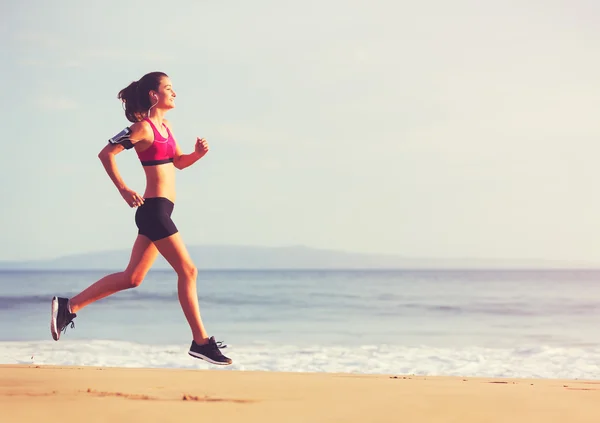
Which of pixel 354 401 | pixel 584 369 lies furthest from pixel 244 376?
pixel 584 369

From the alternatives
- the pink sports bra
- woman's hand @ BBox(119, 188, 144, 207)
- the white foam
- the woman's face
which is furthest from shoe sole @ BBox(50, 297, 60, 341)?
the white foam

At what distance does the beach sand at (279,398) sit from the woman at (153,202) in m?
0.45

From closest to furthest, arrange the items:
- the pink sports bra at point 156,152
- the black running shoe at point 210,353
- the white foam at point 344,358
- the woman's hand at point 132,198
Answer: the woman's hand at point 132,198
the black running shoe at point 210,353
the pink sports bra at point 156,152
the white foam at point 344,358

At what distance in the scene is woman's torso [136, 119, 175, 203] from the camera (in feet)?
12.1

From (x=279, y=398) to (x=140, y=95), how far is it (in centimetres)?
181

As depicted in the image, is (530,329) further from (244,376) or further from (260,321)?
(244,376)

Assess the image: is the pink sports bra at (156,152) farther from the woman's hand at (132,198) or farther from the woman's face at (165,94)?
the woman's hand at (132,198)

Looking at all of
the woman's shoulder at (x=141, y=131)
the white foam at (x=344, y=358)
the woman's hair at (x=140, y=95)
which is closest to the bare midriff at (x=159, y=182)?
the woman's shoulder at (x=141, y=131)

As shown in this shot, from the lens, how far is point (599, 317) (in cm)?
1283

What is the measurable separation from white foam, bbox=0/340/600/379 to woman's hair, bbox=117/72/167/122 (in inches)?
137

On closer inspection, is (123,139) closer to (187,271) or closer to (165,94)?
(165,94)

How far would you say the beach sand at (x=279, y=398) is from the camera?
12.5 feet

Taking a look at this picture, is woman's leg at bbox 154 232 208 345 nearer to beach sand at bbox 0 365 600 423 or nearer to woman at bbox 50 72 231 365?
woman at bbox 50 72 231 365

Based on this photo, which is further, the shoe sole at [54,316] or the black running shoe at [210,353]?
the shoe sole at [54,316]
